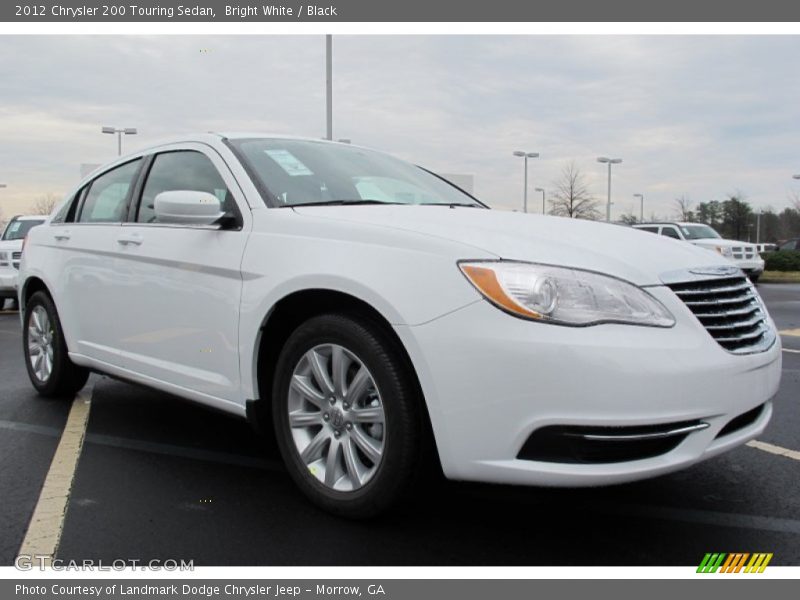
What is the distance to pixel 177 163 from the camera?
402 cm

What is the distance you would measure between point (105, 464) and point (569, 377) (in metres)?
2.40

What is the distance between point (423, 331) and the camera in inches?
99.7

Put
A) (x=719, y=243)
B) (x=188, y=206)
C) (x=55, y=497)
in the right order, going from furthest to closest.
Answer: (x=719, y=243)
(x=188, y=206)
(x=55, y=497)

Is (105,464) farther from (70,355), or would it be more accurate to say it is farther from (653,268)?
(653,268)

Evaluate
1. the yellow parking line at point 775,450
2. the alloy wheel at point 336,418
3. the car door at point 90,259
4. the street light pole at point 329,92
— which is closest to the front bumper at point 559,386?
the alloy wheel at point 336,418

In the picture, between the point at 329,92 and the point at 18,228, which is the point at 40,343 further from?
the point at 329,92

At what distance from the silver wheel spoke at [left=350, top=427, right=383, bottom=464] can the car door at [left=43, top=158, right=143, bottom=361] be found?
1.86m

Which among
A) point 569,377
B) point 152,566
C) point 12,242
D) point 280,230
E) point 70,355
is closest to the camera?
point 569,377

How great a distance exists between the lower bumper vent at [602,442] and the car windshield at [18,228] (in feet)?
44.3

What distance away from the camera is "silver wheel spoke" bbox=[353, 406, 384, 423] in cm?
272

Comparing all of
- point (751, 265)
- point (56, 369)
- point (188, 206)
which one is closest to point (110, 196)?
point (56, 369)

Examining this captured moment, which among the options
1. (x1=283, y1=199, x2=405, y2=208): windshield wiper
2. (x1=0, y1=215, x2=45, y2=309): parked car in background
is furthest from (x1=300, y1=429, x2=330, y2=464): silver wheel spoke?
(x1=0, y1=215, x2=45, y2=309): parked car in background

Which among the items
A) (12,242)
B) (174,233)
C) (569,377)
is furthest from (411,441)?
(12,242)

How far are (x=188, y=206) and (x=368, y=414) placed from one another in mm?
1268
